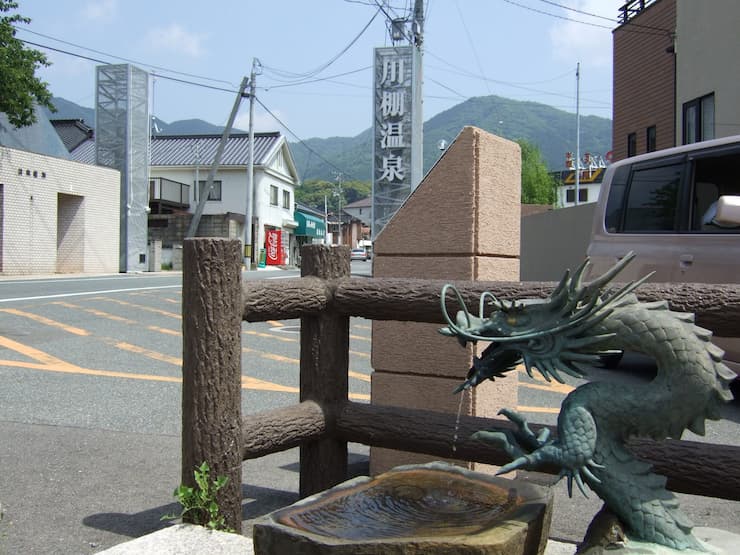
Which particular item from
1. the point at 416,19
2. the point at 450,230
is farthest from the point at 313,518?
the point at 416,19

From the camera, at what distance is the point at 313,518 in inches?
85.2

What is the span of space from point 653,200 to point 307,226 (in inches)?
1688

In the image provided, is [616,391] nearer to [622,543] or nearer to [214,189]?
[622,543]

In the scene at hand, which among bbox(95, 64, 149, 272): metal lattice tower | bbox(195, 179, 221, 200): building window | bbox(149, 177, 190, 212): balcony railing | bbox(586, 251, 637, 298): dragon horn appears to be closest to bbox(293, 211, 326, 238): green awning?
bbox(195, 179, 221, 200): building window

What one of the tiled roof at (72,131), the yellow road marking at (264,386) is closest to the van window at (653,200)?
the yellow road marking at (264,386)

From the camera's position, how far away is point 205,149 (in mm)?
39062

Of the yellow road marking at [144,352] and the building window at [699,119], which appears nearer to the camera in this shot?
the yellow road marking at [144,352]

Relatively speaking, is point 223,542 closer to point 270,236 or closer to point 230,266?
point 230,266

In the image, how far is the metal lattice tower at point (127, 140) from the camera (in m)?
25.7

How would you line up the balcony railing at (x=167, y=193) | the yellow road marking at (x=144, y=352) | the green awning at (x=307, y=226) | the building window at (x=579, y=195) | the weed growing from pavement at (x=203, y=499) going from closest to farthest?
the weed growing from pavement at (x=203, y=499), the yellow road marking at (x=144, y=352), the balcony railing at (x=167, y=193), the green awning at (x=307, y=226), the building window at (x=579, y=195)

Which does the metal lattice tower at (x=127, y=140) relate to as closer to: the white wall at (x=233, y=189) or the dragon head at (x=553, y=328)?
the white wall at (x=233, y=189)

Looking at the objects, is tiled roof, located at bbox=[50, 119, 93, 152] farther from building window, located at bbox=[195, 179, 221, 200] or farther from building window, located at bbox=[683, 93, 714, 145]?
building window, located at bbox=[683, 93, 714, 145]

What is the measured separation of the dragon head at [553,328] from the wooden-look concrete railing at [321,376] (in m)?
0.62

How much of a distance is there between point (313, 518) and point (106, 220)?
2642 cm
